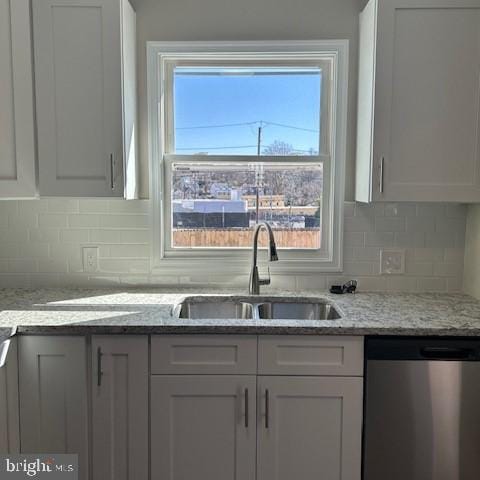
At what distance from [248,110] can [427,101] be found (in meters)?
0.87

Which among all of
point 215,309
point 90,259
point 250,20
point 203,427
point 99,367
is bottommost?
point 203,427

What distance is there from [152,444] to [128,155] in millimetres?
1248

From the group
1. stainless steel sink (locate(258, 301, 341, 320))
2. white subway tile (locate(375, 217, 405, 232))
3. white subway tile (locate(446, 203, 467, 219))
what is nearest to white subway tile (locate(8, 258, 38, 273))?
stainless steel sink (locate(258, 301, 341, 320))

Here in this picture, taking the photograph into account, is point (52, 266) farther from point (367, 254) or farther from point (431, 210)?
point (431, 210)

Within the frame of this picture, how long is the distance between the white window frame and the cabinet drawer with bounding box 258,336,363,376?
0.68m

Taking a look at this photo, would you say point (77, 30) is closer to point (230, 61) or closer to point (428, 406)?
point (230, 61)

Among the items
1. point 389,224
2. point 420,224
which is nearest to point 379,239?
point 389,224

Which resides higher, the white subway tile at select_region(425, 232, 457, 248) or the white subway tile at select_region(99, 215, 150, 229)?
the white subway tile at select_region(99, 215, 150, 229)

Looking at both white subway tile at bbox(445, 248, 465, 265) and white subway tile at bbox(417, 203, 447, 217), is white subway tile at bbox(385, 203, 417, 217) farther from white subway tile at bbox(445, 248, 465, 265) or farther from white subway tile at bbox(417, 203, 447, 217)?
white subway tile at bbox(445, 248, 465, 265)

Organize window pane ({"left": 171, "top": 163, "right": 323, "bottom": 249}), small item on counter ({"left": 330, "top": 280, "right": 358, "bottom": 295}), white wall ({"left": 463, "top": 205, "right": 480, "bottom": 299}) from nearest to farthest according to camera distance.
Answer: white wall ({"left": 463, "top": 205, "right": 480, "bottom": 299}) → small item on counter ({"left": 330, "top": 280, "right": 358, "bottom": 295}) → window pane ({"left": 171, "top": 163, "right": 323, "bottom": 249})

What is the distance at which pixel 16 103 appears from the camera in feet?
6.71

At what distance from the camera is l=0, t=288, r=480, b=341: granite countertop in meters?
1.79

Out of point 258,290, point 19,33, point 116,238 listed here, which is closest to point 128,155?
point 116,238

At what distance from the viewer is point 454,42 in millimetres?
2018
